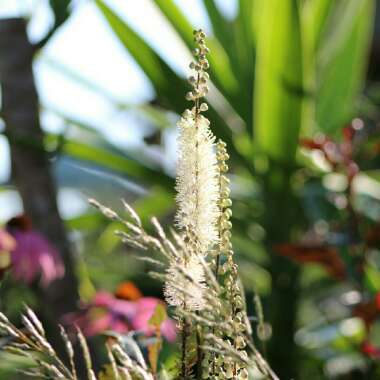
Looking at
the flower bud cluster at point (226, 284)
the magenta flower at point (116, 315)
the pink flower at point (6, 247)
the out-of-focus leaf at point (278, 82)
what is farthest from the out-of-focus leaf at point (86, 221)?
the flower bud cluster at point (226, 284)

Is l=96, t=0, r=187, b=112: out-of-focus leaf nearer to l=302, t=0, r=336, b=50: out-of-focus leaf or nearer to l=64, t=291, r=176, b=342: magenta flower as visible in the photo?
l=302, t=0, r=336, b=50: out-of-focus leaf

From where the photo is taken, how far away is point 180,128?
64 centimetres

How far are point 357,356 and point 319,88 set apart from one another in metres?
0.92

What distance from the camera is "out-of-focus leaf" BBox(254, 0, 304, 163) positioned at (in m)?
2.08

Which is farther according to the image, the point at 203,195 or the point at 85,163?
the point at 85,163

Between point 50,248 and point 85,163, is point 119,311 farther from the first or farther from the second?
point 85,163

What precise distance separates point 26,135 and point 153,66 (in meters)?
0.56

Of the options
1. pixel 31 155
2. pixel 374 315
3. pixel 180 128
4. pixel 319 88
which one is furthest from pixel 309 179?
pixel 180 128

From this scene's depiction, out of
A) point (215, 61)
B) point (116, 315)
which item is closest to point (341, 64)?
point (215, 61)

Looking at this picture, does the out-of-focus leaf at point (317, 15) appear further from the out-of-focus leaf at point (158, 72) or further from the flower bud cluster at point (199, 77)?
→ the flower bud cluster at point (199, 77)

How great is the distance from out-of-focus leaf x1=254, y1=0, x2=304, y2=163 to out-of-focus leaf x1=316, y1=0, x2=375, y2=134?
0.25 m

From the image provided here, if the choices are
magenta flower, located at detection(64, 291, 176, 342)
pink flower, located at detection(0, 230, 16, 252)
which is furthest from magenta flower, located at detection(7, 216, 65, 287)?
magenta flower, located at detection(64, 291, 176, 342)

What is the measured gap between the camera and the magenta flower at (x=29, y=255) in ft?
5.00

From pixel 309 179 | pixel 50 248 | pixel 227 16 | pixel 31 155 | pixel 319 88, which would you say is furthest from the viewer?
pixel 227 16
